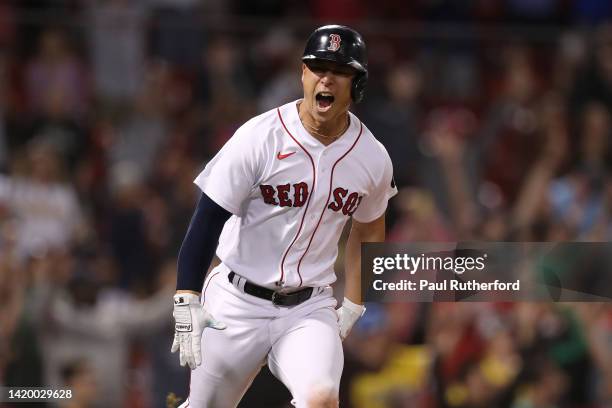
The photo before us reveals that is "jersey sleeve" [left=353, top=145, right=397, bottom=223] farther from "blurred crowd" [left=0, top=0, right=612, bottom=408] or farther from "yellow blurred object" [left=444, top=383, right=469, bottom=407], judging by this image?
"yellow blurred object" [left=444, top=383, right=469, bottom=407]

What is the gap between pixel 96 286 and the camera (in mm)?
7660

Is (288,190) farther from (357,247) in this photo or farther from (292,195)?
(357,247)

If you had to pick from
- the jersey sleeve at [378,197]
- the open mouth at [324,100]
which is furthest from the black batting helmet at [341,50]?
the jersey sleeve at [378,197]

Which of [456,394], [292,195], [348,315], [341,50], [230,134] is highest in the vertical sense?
[230,134]

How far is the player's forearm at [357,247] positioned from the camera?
4.80 metres

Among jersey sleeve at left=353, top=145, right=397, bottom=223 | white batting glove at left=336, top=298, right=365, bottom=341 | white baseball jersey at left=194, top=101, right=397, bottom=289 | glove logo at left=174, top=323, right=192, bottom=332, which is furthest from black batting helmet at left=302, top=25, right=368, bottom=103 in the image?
glove logo at left=174, top=323, right=192, bottom=332

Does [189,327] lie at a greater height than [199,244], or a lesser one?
lesser

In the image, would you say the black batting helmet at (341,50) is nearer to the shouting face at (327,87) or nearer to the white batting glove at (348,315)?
the shouting face at (327,87)

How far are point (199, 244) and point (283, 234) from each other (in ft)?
1.12

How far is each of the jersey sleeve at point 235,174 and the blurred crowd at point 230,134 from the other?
310 centimetres

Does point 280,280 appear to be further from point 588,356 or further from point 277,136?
point 588,356

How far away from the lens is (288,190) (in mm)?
4395

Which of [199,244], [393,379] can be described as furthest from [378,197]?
[393,379]

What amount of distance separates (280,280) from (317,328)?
0.23m
